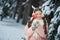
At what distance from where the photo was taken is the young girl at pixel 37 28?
7457 mm

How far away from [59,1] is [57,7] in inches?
7.2

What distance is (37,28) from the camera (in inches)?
299

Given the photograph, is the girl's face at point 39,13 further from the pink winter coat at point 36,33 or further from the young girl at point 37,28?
the pink winter coat at point 36,33

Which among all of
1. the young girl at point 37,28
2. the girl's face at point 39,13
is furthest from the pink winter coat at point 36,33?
the girl's face at point 39,13

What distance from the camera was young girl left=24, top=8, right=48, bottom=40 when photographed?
7.46 m

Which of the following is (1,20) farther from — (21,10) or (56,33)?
(56,33)

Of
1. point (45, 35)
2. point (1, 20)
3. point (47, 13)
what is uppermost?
point (47, 13)

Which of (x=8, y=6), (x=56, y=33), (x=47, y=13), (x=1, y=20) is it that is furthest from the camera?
(x=1, y=20)

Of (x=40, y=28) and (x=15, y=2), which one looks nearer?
(x=40, y=28)

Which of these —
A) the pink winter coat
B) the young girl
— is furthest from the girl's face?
the pink winter coat

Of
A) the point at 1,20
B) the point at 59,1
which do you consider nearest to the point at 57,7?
the point at 59,1

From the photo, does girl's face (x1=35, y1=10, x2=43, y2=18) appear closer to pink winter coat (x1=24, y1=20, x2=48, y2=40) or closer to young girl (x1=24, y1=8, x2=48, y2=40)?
young girl (x1=24, y1=8, x2=48, y2=40)

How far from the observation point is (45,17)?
7770 millimetres

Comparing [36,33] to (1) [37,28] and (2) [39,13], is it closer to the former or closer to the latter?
(1) [37,28]
